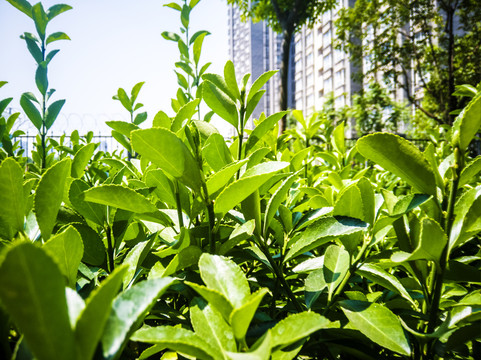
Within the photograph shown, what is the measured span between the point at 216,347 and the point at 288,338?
3.1 inches

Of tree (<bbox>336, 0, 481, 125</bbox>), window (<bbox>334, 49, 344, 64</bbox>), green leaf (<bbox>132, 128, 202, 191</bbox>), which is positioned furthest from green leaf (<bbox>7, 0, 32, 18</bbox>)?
window (<bbox>334, 49, 344, 64</bbox>)

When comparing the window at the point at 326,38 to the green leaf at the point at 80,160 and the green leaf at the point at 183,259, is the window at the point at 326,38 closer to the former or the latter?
the green leaf at the point at 80,160

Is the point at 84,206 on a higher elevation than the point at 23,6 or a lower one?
lower

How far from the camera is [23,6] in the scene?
40.2 inches

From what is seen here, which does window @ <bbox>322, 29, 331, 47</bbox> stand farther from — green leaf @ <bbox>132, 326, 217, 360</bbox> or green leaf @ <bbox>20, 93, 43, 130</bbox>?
green leaf @ <bbox>132, 326, 217, 360</bbox>

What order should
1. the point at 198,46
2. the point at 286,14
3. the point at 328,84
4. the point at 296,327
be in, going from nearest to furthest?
the point at 296,327 → the point at 198,46 → the point at 286,14 → the point at 328,84

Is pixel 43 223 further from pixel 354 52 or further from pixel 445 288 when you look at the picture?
pixel 354 52

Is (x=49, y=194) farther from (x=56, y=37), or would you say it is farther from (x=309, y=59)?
(x=309, y=59)

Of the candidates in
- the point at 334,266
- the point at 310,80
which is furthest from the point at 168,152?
the point at 310,80

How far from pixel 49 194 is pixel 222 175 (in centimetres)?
21

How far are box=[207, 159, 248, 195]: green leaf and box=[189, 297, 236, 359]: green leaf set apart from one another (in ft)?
0.48

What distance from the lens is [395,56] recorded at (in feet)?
38.2

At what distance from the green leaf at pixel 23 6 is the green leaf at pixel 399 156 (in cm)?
115

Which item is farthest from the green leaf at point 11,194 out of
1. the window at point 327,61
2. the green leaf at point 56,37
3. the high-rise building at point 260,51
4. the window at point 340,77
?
the high-rise building at point 260,51
